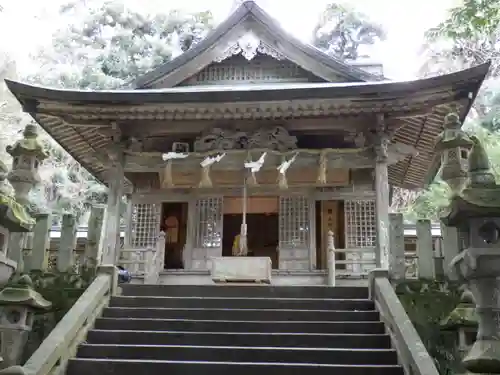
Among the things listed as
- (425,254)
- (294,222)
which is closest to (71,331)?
(425,254)

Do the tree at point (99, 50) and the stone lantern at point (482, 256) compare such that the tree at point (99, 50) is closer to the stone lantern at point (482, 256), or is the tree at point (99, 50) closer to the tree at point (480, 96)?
the tree at point (480, 96)

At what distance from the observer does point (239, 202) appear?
52.4 feet

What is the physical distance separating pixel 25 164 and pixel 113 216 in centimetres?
223

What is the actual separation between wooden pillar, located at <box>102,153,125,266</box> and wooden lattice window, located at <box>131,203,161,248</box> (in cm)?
275

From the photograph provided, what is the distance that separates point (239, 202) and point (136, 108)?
595cm

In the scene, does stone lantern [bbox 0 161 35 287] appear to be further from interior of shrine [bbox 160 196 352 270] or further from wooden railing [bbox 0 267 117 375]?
interior of shrine [bbox 160 196 352 270]

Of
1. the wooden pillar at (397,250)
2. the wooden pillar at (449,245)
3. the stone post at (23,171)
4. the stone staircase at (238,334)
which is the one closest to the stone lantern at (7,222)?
the stone staircase at (238,334)

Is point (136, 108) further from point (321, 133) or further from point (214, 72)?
point (321, 133)

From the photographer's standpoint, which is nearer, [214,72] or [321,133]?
[321,133]

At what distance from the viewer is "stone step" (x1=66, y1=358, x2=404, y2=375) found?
655 centimetres

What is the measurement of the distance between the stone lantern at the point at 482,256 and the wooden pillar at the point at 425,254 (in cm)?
312

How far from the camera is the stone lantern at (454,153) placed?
857 centimetres

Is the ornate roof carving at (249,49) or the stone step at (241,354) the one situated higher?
the ornate roof carving at (249,49)

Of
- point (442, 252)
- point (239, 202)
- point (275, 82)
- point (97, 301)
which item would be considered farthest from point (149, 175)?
point (442, 252)
